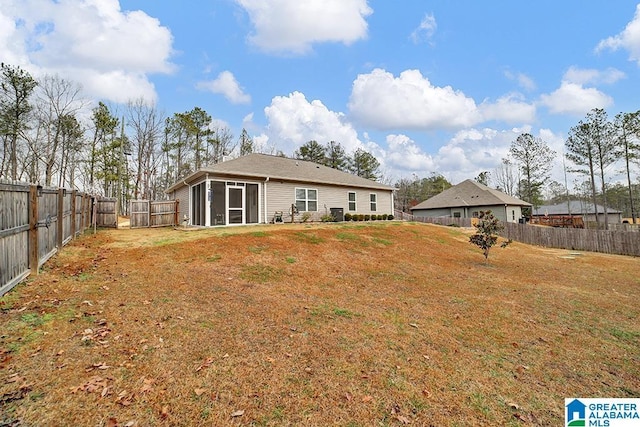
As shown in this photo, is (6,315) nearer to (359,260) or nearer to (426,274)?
(359,260)

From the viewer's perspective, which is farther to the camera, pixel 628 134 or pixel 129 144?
pixel 129 144

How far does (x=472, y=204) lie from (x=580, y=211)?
25023 mm

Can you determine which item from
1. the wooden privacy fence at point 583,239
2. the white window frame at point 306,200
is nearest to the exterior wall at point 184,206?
the white window frame at point 306,200

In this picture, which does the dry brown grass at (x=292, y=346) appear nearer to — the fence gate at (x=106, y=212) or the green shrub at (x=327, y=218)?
the fence gate at (x=106, y=212)

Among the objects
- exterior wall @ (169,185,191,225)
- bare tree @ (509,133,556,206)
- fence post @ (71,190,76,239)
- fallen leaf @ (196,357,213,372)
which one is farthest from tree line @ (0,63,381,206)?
bare tree @ (509,133,556,206)

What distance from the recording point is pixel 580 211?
42.2m

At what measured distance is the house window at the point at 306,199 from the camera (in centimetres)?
1720

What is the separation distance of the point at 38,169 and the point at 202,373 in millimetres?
29816

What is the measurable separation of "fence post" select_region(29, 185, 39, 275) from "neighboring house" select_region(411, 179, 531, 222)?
31265 mm

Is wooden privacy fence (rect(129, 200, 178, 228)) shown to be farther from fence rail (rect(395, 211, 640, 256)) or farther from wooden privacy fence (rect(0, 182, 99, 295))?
fence rail (rect(395, 211, 640, 256))

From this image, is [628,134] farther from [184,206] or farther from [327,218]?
[184,206]

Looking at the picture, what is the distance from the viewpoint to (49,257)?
647cm

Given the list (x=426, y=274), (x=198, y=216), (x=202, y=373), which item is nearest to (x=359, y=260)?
(x=426, y=274)

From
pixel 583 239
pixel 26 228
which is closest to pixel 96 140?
pixel 26 228
